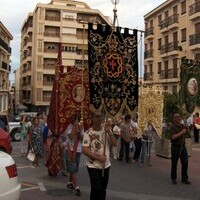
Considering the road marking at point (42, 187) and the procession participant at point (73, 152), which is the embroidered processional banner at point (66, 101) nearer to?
the road marking at point (42, 187)

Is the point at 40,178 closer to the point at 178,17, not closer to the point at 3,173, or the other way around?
the point at 3,173

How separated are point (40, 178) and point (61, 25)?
174 ft

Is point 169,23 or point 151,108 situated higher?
point 169,23

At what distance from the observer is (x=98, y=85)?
29.9 ft

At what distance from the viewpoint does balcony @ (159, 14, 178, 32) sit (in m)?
45.4

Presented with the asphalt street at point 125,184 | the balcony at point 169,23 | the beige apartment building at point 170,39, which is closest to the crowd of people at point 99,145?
the asphalt street at point 125,184

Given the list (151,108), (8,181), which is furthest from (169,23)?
(8,181)

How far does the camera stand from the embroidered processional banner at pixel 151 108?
44.9 feet

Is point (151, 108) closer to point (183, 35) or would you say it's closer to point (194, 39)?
point (194, 39)

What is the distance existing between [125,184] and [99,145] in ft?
10.4

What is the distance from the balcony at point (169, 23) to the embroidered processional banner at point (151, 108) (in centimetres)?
3270

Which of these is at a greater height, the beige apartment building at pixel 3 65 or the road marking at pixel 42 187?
the beige apartment building at pixel 3 65

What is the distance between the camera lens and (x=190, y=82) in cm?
1540

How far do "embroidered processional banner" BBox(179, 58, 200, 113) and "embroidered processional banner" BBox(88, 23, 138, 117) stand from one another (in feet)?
20.0
